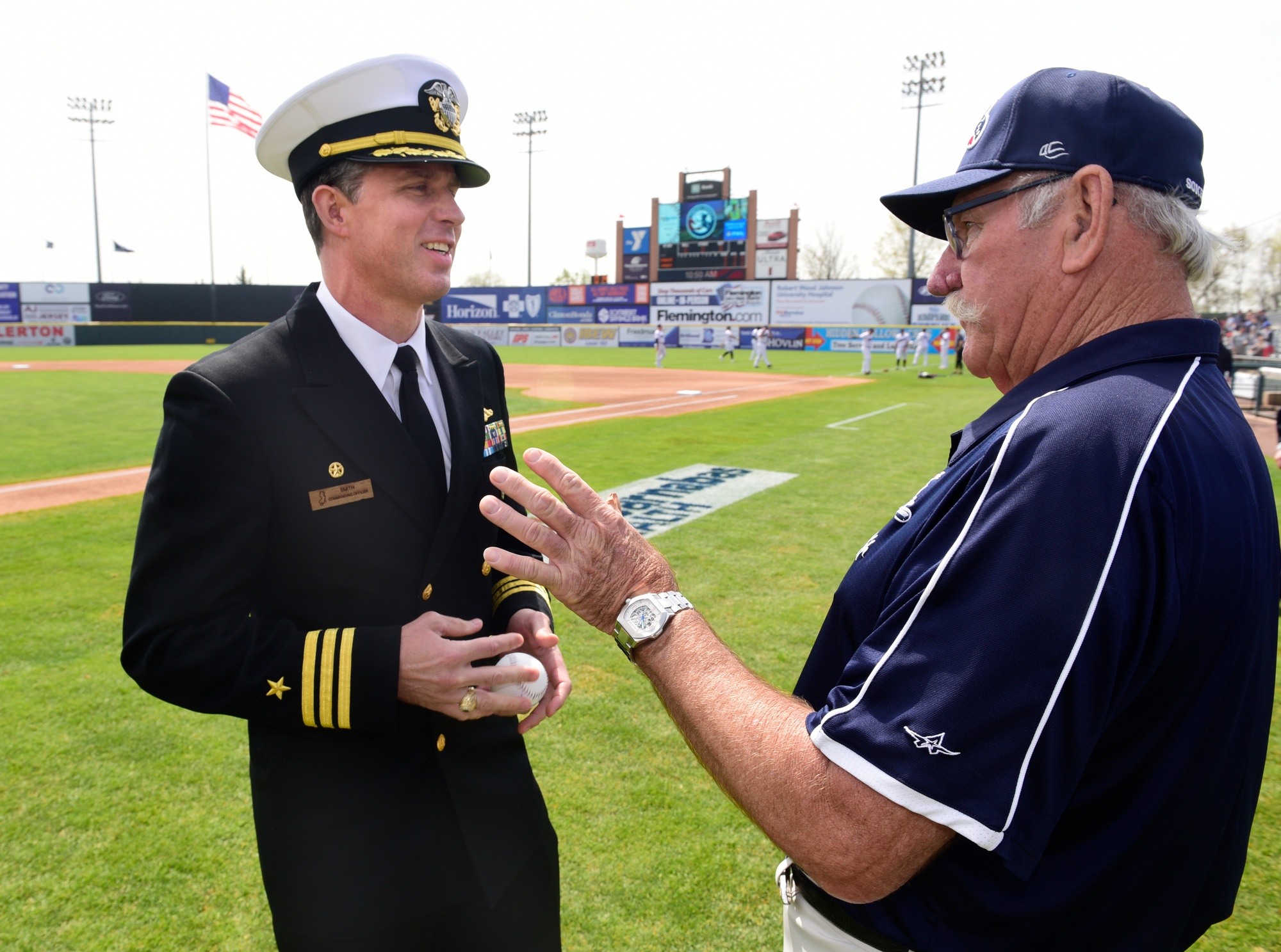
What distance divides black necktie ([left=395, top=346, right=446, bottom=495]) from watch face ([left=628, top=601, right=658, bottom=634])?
768 mm

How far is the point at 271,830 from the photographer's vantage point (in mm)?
1840

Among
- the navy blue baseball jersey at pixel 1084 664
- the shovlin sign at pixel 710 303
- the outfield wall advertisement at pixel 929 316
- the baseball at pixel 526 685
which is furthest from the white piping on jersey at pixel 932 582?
the shovlin sign at pixel 710 303

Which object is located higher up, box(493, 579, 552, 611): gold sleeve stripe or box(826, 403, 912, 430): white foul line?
→ box(493, 579, 552, 611): gold sleeve stripe

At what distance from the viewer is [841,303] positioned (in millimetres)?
45781

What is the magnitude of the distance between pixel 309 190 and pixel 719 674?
1.66 meters

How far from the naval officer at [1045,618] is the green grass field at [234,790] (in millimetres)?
1728

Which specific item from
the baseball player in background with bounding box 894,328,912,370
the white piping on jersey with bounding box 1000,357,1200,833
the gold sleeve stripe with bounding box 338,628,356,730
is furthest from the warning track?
the white piping on jersey with bounding box 1000,357,1200,833

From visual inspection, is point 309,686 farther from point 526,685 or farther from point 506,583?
point 506,583

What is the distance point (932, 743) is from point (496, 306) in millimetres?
57964

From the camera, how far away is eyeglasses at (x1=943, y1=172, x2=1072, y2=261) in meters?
1.36

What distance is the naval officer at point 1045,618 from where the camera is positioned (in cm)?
107

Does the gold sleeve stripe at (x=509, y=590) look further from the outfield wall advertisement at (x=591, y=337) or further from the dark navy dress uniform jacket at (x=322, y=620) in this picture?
the outfield wall advertisement at (x=591, y=337)

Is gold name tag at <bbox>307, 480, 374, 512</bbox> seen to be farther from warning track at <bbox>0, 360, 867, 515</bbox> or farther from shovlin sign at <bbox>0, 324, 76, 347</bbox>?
shovlin sign at <bbox>0, 324, 76, 347</bbox>

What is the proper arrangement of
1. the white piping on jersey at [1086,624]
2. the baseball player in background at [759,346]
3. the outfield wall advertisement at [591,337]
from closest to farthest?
1. the white piping on jersey at [1086,624]
2. the baseball player in background at [759,346]
3. the outfield wall advertisement at [591,337]
